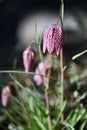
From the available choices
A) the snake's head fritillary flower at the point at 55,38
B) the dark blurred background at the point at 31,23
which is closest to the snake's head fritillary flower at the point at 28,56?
the snake's head fritillary flower at the point at 55,38

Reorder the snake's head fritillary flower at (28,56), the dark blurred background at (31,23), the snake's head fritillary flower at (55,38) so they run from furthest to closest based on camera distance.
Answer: the dark blurred background at (31,23) < the snake's head fritillary flower at (28,56) < the snake's head fritillary flower at (55,38)

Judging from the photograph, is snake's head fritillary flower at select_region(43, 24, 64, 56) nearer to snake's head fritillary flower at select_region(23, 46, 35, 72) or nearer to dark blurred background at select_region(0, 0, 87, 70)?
snake's head fritillary flower at select_region(23, 46, 35, 72)

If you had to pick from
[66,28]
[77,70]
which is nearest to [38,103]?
[77,70]

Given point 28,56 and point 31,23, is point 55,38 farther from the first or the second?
point 31,23

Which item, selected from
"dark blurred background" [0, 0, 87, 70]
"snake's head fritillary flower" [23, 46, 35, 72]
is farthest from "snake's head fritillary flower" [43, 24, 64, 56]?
"dark blurred background" [0, 0, 87, 70]

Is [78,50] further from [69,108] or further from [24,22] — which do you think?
[69,108]

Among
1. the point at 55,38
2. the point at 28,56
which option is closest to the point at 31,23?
the point at 28,56

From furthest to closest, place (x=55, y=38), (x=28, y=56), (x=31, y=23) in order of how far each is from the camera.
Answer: (x=31, y=23)
(x=28, y=56)
(x=55, y=38)

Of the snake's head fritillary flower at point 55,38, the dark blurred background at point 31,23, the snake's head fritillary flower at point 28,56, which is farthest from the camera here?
the dark blurred background at point 31,23

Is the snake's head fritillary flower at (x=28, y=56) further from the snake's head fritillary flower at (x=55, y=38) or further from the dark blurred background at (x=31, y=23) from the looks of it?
the dark blurred background at (x=31, y=23)
